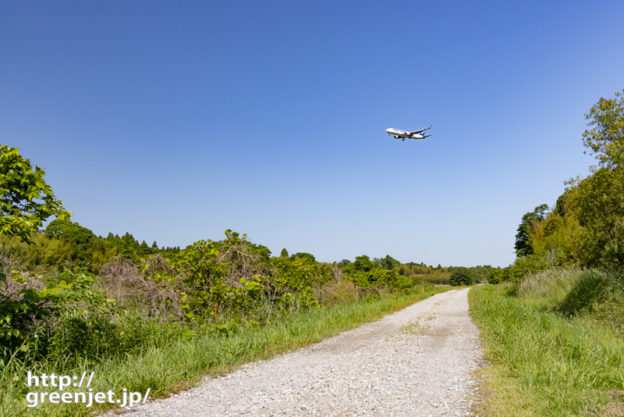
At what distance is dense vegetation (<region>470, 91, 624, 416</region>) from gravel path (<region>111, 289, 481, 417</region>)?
20.1 inches

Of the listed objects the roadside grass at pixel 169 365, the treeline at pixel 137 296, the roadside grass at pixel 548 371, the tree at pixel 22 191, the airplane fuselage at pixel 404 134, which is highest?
the airplane fuselage at pixel 404 134

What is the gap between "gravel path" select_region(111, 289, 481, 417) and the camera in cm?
366

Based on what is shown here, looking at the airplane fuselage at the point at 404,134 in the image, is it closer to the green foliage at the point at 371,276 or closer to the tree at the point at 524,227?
the green foliage at the point at 371,276

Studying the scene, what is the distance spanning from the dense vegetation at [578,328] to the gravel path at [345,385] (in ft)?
1.68

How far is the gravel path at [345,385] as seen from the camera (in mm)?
3662

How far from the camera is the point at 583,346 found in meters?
5.46

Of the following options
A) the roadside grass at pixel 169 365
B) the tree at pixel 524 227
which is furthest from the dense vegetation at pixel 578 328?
the tree at pixel 524 227

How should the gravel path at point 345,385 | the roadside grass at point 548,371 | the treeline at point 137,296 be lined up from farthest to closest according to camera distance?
the treeline at point 137,296
the gravel path at point 345,385
the roadside grass at point 548,371

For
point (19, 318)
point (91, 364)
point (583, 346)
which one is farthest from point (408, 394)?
point (19, 318)

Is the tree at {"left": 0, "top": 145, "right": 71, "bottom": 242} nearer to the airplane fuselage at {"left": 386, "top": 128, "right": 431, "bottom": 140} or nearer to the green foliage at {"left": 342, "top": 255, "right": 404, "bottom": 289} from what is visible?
the green foliage at {"left": 342, "top": 255, "right": 404, "bottom": 289}

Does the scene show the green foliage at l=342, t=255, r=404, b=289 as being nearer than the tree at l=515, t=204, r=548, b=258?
Yes

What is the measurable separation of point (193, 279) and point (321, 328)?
3334mm

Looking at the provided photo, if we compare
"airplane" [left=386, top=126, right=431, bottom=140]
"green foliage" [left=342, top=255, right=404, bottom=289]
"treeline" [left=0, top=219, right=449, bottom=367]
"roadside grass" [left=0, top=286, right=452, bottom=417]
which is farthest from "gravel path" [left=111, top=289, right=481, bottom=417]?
"airplane" [left=386, top=126, right=431, bottom=140]

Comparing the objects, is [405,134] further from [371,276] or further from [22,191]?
[22,191]
